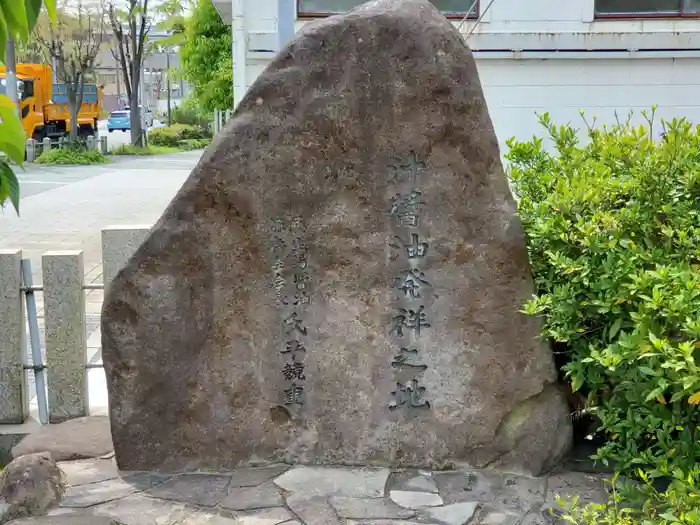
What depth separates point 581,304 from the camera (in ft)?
11.6

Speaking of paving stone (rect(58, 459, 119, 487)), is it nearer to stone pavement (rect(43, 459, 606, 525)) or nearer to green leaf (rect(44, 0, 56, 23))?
stone pavement (rect(43, 459, 606, 525))

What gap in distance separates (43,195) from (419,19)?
13.9 m

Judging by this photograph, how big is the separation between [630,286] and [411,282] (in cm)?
105

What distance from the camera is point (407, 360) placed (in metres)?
3.93

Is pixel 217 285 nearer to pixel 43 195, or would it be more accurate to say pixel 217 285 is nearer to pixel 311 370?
pixel 311 370

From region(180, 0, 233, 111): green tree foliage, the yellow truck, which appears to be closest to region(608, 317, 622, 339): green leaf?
region(180, 0, 233, 111): green tree foliage

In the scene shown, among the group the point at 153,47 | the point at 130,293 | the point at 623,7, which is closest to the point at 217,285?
the point at 130,293

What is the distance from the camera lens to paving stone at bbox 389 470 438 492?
12.3 feet

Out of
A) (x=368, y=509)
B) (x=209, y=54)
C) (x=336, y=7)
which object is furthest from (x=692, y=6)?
(x=209, y=54)

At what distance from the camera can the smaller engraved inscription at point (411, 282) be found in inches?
153

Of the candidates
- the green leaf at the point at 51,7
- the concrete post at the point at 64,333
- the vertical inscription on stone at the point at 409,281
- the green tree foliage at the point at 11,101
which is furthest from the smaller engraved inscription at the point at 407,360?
the green leaf at the point at 51,7

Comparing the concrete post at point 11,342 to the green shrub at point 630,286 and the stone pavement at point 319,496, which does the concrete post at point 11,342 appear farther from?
the green shrub at point 630,286

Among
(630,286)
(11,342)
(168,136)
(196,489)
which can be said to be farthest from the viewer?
(168,136)

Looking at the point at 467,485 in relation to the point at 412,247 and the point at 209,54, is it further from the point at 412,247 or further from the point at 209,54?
the point at 209,54
